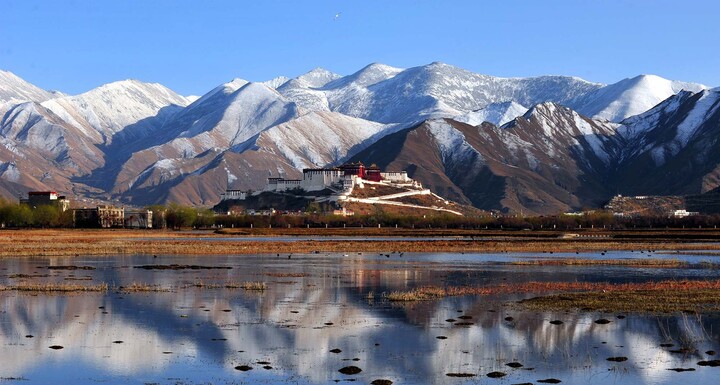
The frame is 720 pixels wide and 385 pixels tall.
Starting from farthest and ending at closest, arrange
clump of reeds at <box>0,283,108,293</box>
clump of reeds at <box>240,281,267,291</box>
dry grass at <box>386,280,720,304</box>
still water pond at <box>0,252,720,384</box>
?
clump of reeds at <box>240,281,267,291</box> < clump of reeds at <box>0,283,108,293</box> < dry grass at <box>386,280,720,304</box> < still water pond at <box>0,252,720,384</box>

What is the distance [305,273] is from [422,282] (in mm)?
10817

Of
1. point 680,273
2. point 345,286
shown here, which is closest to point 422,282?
point 345,286

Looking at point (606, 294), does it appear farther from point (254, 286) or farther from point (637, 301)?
point (254, 286)

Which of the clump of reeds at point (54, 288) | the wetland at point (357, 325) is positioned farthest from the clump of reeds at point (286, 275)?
the clump of reeds at point (54, 288)

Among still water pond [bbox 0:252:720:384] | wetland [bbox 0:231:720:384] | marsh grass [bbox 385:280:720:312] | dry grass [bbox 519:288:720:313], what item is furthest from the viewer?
marsh grass [bbox 385:280:720:312]

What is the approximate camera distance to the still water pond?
34.0 m

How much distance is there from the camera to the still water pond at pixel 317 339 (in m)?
34.0

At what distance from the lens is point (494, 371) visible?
113ft

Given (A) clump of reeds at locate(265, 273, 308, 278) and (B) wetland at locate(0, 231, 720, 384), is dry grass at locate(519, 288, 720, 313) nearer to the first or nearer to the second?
(B) wetland at locate(0, 231, 720, 384)

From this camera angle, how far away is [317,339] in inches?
1606

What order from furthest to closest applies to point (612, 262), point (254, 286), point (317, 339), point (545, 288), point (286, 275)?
point (612, 262) < point (286, 275) < point (545, 288) < point (254, 286) < point (317, 339)

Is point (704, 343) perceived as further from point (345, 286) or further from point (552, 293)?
point (345, 286)

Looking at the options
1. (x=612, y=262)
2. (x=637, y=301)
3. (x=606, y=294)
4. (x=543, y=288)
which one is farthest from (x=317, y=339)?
(x=612, y=262)

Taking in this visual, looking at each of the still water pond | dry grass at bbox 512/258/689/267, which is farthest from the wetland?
dry grass at bbox 512/258/689/267
